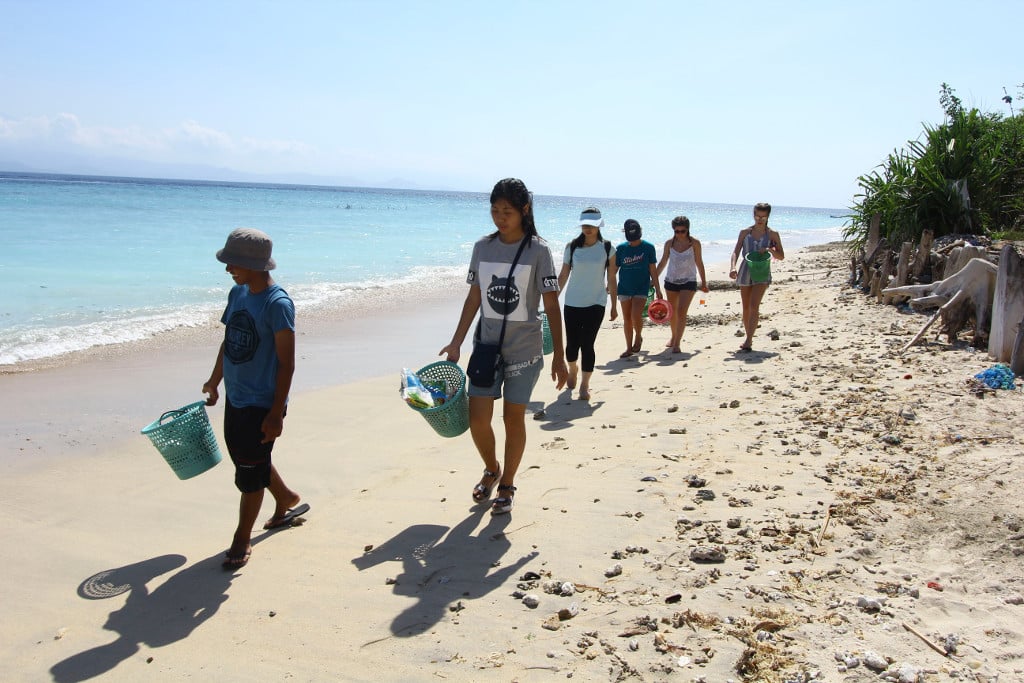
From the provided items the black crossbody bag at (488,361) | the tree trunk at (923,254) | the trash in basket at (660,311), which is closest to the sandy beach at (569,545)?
the black crossbody bag at (488,361)

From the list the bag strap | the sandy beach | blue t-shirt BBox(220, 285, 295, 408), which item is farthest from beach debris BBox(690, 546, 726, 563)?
blue t-shirt BBox(220, 285, 295, 408)

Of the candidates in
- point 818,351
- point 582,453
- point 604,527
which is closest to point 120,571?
point 604,527

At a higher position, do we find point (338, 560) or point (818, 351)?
point (818, 351)

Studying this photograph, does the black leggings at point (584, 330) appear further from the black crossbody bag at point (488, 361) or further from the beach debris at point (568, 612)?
the beach debris at point (568, 612)

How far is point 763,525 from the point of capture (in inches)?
156

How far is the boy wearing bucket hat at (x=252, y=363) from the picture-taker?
3777 millimetres

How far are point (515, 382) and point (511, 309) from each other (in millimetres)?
418

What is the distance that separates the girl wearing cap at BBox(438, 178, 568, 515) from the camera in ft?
13.7

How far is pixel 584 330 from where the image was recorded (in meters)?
7.11

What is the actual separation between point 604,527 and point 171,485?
9.96ft

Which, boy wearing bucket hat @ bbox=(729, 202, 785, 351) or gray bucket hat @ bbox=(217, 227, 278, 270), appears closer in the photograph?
gray bucket hat @ bbox=(217, 227, 278, 270)

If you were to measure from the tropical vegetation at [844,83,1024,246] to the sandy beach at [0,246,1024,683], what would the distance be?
4843 mm

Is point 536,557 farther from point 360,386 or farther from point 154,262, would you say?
point 154,262

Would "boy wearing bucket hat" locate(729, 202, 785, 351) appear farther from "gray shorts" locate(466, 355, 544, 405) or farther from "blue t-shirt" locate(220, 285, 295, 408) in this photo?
"blue t-shirt" locate(220, 285, 295, 408)
